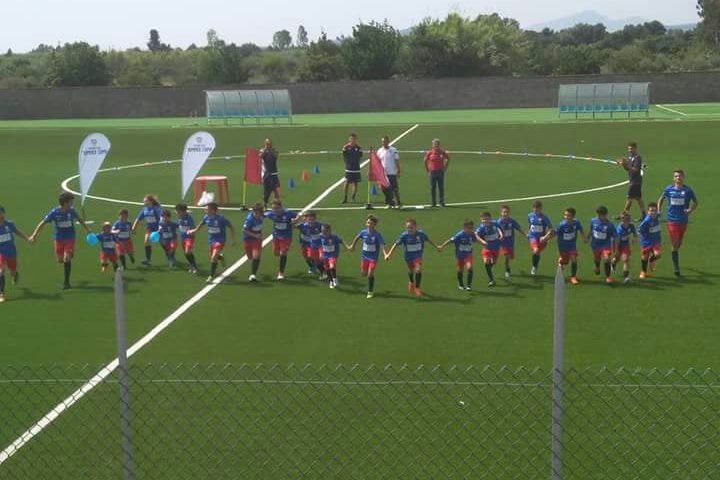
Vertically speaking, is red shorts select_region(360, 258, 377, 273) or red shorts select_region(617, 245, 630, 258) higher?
red shorts select_region(617, 245, 630, 258)

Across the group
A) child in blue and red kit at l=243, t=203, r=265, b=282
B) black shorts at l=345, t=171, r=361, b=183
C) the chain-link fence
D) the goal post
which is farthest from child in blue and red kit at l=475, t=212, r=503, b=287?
the goal post

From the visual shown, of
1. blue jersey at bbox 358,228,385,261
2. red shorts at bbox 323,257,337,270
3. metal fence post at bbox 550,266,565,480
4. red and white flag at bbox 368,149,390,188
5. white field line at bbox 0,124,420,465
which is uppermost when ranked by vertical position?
metal fence post at bbox 550,266,565,480

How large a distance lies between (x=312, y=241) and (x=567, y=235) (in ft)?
15.2

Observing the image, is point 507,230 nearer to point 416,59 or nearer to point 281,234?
point 281,234

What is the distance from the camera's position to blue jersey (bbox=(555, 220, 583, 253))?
59.9ft

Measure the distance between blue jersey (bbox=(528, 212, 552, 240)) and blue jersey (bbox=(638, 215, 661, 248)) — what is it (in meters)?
1.67

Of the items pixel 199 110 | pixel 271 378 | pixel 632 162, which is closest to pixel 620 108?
pixel 199 110

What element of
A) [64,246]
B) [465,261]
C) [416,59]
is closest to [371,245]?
[465,261]

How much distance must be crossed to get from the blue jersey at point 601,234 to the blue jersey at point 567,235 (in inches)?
11.9

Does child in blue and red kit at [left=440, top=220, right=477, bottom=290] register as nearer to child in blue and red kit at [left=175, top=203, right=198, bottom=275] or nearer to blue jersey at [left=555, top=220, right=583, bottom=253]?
blue jersey at [left=555, top=220, right=583, bottom=253]

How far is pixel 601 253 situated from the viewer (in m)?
18.5

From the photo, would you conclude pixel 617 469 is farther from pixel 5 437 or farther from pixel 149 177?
pixel 149 177

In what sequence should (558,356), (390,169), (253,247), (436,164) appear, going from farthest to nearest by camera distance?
(390,169), (436,164), (253,247), (558,356)

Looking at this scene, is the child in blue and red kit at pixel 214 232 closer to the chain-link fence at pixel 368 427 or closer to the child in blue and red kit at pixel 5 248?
the child in blue and red kit at pixel 5 248
